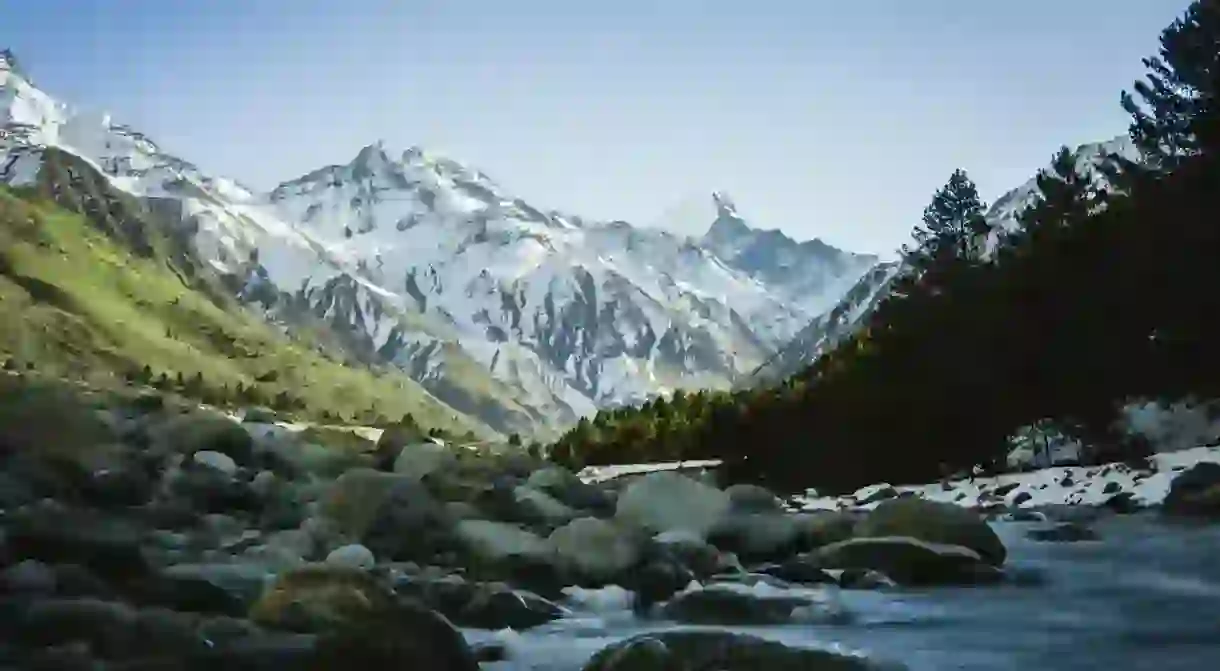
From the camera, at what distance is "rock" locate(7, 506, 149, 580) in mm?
14719

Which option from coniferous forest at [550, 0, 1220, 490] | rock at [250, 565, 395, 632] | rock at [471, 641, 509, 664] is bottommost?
rock at [471, 641, 509, 664]

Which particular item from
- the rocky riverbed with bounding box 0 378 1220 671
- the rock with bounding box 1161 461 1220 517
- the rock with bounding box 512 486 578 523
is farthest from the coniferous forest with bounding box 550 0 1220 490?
the rock with bounding box 512 486 578 523

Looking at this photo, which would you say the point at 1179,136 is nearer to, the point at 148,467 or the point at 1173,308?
the point at 1173,308

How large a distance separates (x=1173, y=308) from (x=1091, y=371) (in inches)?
236

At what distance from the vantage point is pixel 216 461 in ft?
103

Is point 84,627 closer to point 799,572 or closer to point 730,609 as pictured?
point 730,609

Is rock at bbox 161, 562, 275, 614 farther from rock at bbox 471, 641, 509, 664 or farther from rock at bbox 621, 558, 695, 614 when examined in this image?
rock at bbox 621, 558, 695, 614

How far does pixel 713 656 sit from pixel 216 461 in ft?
75.3

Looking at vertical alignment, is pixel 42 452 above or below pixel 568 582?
above

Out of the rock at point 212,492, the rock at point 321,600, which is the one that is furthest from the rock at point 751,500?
the rock at point 321,600

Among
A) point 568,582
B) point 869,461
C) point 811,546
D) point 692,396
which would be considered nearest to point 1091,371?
point 869,461

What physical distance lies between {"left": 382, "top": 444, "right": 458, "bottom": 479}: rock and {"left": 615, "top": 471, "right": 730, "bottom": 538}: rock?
6436 mm

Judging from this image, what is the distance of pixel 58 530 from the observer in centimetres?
1512

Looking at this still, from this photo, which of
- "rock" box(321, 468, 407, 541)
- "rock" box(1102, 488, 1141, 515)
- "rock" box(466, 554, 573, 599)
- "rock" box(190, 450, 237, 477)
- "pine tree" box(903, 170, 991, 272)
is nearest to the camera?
"rock" box(466, 554, 573, 599)
